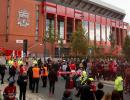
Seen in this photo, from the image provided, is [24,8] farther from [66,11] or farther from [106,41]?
[106,41]

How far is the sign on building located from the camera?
231 feet

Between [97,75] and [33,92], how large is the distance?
920 centimetres

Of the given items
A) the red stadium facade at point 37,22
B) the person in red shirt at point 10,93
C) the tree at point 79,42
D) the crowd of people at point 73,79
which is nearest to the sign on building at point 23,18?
the red stadium facade at point 37,22

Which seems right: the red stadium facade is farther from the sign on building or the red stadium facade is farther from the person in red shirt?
the person in red shirt

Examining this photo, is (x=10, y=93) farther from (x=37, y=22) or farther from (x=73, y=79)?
(x=37, y=22)

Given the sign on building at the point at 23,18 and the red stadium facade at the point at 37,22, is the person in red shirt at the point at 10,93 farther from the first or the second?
the sign on building at the point at 23,18

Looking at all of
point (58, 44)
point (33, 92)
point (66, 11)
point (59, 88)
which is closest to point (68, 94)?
point (33, 92)

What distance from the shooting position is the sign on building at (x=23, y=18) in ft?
231

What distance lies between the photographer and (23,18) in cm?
7138

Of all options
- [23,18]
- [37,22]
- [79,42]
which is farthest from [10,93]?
[37,22]

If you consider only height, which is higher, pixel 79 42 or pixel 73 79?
pixel 79 42

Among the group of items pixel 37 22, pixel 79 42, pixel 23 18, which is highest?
pixel 23 18

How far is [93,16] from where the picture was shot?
99.8 metres

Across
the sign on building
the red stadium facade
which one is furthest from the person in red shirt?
the sign on building
